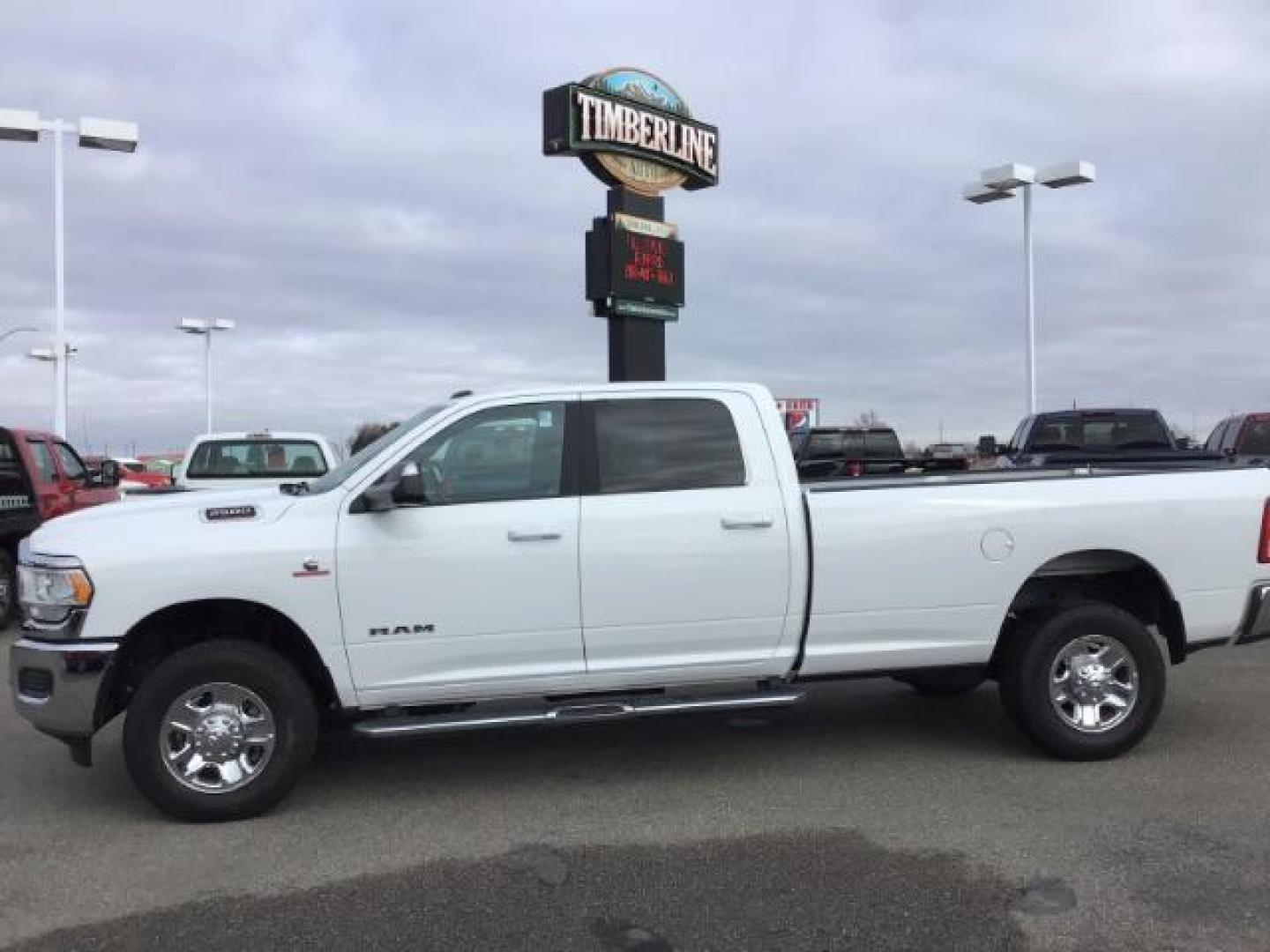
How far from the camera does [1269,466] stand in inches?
253

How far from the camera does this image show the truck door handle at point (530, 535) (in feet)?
17.4

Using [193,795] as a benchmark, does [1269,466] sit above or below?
above

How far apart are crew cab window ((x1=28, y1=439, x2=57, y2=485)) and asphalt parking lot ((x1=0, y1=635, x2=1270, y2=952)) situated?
5534 millimetres

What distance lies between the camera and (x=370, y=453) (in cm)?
564

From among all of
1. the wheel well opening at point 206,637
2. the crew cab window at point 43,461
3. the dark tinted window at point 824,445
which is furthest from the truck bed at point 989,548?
the dark tinted window at point 824,445

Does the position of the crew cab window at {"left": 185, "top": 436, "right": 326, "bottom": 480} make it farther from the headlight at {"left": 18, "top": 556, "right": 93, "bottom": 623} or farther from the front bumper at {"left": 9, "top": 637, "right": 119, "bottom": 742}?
the front bumper at {"left": 9, "top": 637, "right": 119, "bottom": 742}

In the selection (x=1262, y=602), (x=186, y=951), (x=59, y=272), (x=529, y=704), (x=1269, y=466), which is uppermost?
(x=59, y=272)

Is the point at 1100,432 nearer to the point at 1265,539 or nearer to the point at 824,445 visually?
the point at 824,445

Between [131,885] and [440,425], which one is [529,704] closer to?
[440,425]

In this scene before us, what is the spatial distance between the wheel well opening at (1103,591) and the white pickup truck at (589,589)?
2 centimetres

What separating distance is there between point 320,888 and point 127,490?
1098cm

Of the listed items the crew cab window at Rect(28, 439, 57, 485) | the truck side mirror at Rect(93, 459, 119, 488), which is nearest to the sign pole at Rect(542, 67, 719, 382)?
the truck side mirror at Rect(93, 459, 119, 488)

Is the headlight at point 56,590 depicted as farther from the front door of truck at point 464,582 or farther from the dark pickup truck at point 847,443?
the dark pickup truck at point 847,443

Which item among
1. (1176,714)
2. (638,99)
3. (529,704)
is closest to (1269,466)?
(1176,714)
